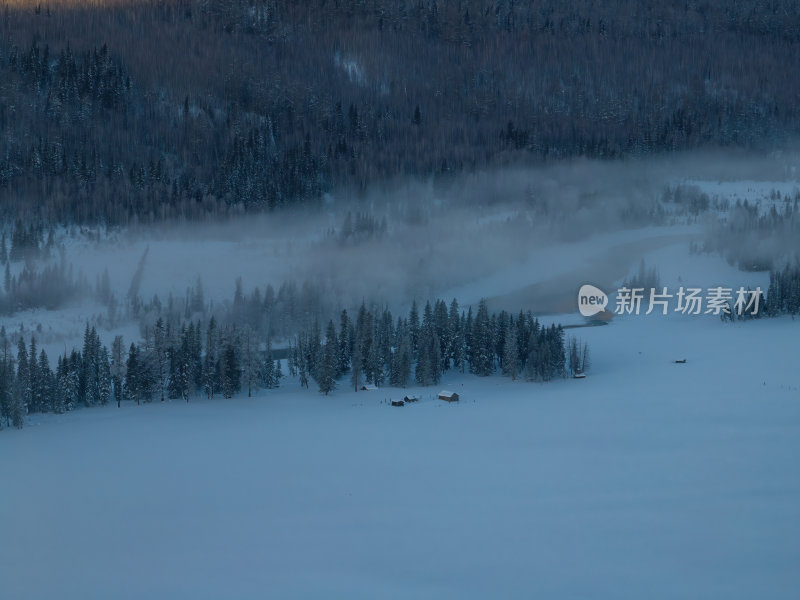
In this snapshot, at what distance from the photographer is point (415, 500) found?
42750mm

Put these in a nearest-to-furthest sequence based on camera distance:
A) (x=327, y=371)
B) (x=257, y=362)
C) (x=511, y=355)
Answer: (x=327, y=371)
(x=257, y=362)
(x=511, y=355)

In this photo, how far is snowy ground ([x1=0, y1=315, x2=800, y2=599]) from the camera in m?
32.6

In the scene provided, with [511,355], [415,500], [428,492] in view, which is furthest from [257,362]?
[415,500]

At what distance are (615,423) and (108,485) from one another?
121 ft

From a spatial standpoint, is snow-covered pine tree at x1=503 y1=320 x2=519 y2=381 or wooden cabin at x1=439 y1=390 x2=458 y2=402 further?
snow-covered pine tree at x1=503 y1=320 x2=519 y2=381

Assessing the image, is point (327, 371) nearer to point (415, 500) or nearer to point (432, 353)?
point (432, 353)

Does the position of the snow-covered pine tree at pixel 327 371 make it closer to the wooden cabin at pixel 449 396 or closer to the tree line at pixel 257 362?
the tree line at pixel 257 362

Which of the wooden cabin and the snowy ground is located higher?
the snowy ground

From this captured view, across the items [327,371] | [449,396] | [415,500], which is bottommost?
[449,396]

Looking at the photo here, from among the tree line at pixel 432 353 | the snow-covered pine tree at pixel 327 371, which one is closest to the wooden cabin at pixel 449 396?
the tree line at pixel 432 353

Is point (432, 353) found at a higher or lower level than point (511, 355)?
higher

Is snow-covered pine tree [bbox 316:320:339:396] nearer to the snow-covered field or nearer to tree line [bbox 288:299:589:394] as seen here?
tree line [bbox 288:299:589:394]

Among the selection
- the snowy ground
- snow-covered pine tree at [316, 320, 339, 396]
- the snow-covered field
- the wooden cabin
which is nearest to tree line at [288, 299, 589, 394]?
snow-covered pine tree at [316, 320, 339, 396]

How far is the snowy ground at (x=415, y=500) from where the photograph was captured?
Answer: 3259 centimetres
